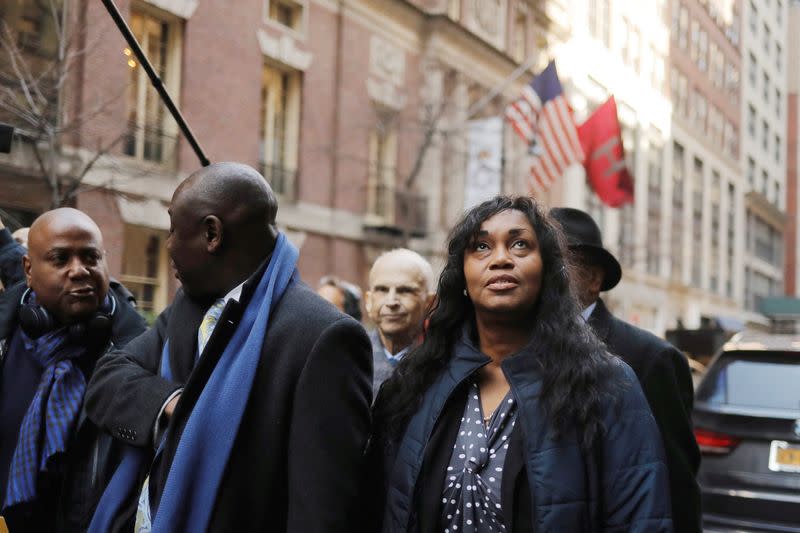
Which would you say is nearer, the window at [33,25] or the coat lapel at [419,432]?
the coat lapel at [419,432]

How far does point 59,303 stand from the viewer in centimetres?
354

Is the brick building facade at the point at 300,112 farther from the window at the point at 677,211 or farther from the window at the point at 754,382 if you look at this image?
the window at the point at 677,211

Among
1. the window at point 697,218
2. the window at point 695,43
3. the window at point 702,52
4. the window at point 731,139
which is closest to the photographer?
the window at point 695,43

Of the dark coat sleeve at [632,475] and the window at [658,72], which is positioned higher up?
the window at [658,72]

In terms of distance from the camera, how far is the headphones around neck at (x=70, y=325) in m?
3.47

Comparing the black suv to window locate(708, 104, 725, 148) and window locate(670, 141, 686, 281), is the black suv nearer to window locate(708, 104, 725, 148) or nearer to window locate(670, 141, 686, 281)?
window locate(670, 141, 686, 281)

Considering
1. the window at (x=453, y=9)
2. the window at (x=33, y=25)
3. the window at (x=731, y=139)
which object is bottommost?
the window at (x=33, y=25)

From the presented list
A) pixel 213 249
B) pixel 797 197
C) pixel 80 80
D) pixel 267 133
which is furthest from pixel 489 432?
pixel 797 197

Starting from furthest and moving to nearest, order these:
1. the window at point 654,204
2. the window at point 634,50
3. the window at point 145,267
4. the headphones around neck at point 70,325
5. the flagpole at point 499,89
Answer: the window at point 654,204 < the window at point 634,50 < the flagpole at point 499,89 < the window at point 145,267 < the headphones around neck at point 70,325

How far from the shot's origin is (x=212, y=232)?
8.57 feet

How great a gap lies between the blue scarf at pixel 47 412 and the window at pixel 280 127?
14384 mm

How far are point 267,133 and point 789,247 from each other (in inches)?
2351

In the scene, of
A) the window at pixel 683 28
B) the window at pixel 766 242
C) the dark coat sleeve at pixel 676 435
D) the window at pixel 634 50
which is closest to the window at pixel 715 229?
the window at pixel 766 242

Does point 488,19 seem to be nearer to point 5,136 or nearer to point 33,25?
point 33,25
